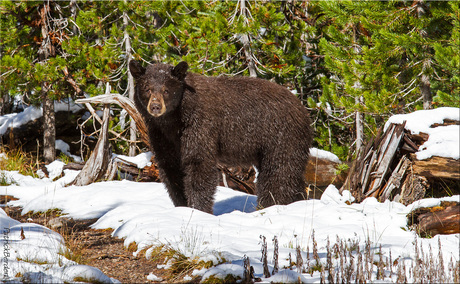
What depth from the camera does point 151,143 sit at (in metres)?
6.89

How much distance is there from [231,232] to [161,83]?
250cm

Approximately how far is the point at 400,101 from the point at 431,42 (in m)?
2.21

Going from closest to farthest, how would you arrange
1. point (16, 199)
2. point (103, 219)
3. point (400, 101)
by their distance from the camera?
point (103, 219)
point (16, 199)
point (400, 101)

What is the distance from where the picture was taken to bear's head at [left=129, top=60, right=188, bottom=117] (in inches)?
252

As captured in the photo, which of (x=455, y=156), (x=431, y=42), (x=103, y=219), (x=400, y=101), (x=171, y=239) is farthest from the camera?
(x=400, y=101)

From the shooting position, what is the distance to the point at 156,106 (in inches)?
243

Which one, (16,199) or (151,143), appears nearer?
(151,143)

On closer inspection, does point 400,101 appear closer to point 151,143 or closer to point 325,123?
point 325,123

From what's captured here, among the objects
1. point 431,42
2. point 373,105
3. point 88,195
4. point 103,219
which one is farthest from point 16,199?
point 431,42

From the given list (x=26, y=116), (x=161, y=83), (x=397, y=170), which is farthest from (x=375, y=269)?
(x=26, y=116)

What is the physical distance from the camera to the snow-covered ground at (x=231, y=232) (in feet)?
12.9

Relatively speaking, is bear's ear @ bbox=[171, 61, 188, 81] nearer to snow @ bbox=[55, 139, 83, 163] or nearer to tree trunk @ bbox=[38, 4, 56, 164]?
tree trunk @ bbox=[38, 4, 56, 164]

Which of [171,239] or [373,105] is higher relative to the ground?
[373,105]

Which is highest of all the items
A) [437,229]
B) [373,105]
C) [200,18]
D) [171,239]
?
[200,18]
